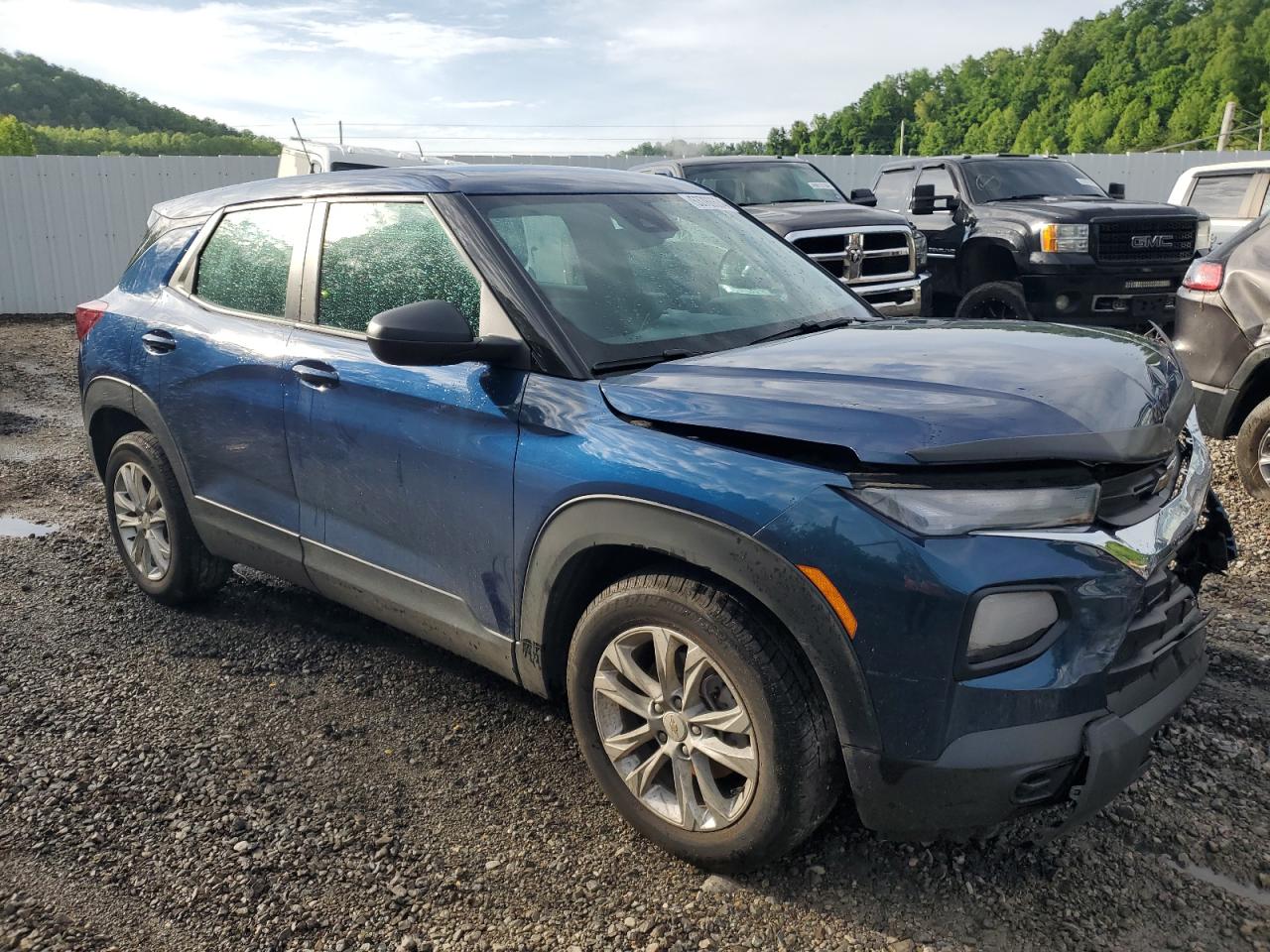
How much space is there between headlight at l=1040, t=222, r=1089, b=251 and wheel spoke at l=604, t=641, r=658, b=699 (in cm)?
785

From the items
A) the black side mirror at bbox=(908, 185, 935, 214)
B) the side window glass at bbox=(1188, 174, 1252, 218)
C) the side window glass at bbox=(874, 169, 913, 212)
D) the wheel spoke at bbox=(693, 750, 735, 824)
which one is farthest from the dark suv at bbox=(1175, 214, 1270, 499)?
the side window glass at bbox=(874, 169, 913, 212)

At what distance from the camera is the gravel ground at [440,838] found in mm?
2543

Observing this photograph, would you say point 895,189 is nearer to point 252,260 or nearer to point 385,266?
point 252,260

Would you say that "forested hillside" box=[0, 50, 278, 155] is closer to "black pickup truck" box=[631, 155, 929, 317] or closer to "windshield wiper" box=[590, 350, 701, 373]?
"black pickup truck" box=[631, 155, 929, 317]

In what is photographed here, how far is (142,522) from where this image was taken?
4617mm

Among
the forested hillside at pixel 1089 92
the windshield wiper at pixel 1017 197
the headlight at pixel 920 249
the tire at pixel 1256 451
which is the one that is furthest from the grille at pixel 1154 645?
the forested hillside at pixel 1089 92

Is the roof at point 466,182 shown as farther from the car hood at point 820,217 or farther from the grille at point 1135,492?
the car hood at point 820,217

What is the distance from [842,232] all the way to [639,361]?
20.9ft

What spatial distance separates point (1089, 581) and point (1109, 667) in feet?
0.69

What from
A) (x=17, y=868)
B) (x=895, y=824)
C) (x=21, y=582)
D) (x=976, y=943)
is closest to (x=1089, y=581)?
(x=895, y=824)

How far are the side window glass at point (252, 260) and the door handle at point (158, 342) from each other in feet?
0.71

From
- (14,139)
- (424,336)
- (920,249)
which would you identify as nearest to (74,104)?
(14,139)

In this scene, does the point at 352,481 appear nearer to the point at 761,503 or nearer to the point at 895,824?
the point at 761,503

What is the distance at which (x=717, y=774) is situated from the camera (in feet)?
8.63
